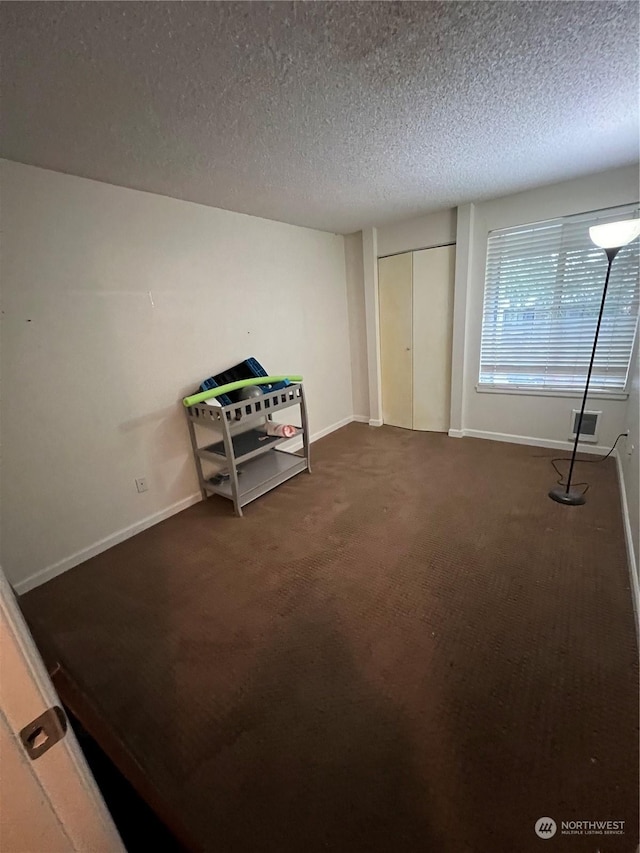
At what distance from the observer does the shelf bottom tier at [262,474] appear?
263 cm

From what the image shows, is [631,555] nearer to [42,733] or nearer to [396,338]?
[42,733]

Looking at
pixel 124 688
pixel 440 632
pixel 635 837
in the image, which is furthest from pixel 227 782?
pixel 635 837

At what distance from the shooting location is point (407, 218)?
11.1 ft

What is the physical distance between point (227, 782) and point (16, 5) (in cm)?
232

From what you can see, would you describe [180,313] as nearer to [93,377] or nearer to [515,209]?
[93,377]

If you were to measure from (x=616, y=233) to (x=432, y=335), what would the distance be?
1.84 meters

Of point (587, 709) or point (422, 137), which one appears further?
point (422, 137)

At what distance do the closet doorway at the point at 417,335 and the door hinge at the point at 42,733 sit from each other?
3767 mm

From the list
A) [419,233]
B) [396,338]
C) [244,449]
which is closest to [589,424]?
[396,338]

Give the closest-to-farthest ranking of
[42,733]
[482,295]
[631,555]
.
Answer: [42,733] < [631,555] < [482,295]

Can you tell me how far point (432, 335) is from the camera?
3.65 metres

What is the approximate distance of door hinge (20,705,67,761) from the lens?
1.46 feet

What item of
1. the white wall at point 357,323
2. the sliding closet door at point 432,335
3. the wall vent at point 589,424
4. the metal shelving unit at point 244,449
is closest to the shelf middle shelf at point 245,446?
the metal shelving unit at point 244,449

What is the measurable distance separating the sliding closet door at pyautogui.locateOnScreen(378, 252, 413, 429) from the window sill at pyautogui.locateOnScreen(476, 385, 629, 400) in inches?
32.8
